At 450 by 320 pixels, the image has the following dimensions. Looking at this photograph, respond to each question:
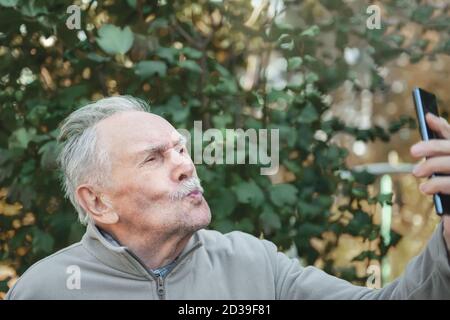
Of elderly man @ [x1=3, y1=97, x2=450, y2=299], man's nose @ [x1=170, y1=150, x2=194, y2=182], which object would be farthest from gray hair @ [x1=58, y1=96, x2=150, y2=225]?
man's nose @ [x1=170, y1=150, x2=194, y2=182]

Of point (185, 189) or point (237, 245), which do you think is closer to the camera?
point (185, 189)

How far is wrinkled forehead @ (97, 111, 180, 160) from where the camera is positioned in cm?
236

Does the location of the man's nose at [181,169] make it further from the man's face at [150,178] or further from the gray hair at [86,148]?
the gray hair at [86,148]

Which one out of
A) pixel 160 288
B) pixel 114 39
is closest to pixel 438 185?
pixel 160 288

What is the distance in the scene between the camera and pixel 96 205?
2.42m

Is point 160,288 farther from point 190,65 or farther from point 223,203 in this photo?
point 190,65

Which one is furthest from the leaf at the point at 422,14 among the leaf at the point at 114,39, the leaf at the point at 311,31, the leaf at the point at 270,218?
the leaf at the point at 114,39

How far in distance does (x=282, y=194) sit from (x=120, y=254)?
1011 millimetres

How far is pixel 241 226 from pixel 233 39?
90 cm

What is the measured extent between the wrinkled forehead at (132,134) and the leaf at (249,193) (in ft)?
2.24

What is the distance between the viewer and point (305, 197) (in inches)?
128
